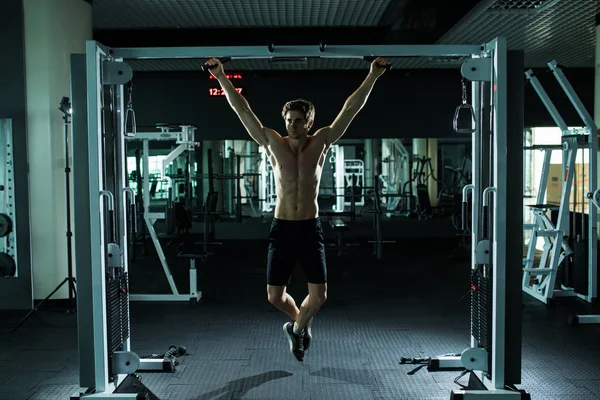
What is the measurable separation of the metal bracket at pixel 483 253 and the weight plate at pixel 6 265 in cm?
398

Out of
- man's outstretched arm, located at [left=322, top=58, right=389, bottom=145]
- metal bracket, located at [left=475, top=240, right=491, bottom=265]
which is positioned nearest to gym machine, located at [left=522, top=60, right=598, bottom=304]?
metal bracket, located at [left=475, top=240, right=491, bottom=265]

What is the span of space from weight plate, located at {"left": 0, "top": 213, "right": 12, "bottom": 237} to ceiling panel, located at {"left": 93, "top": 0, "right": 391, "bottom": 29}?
2.29 meters

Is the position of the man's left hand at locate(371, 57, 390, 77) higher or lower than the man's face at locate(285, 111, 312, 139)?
higher

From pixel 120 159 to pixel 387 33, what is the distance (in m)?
4.19

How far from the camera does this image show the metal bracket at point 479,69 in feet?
9.04

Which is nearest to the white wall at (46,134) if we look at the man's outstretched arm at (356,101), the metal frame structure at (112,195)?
the metal frame structure at (112,195)

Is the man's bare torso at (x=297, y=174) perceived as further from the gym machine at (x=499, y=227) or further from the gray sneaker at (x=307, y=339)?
the gym machine at (x=499, y=227)

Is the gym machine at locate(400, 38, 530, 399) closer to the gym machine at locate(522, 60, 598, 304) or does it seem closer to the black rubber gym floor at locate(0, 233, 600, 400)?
the black rubber gym floor at locate(0, 233, 600, 400)

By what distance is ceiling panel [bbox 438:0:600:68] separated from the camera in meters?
5.25

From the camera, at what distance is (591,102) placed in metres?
8.81

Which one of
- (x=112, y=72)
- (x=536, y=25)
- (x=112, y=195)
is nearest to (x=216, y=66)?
(x=112, y=72)

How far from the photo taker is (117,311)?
291 cm

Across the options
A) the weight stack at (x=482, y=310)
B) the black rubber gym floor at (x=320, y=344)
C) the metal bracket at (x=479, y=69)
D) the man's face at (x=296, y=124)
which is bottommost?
the black rubber gym floor at (x=320, y=344)

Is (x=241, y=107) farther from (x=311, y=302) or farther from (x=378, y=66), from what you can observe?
(x=311, y=302)
